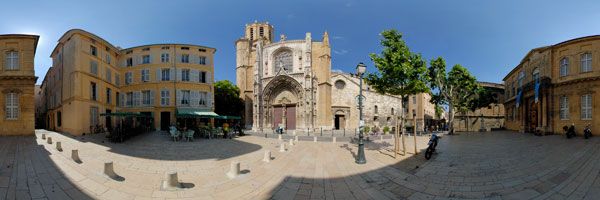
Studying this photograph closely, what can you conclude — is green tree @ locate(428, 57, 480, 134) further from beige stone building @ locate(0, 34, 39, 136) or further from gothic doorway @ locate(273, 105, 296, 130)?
beige stone building @ locate(0, 34, 39, 136)

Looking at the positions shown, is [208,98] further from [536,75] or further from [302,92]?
[536,75]

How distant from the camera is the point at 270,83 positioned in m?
29.0

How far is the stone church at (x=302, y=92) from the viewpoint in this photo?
27203 mm

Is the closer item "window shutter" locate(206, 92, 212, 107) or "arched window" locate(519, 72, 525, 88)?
"arched window" locate(519, 72, 525, 88)

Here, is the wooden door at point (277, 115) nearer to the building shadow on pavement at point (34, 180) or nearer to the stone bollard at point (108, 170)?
the building shadow on pavement at point (34, 180)

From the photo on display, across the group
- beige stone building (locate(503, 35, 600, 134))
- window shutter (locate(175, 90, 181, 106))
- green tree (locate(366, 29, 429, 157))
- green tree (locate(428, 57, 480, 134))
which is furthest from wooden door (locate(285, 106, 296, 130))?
beige stone building (locate(503, 35, 600, 134))

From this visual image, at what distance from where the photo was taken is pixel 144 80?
2159cm

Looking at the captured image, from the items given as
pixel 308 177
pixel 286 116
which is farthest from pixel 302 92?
pixel 308 177

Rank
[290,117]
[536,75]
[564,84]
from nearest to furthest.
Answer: [564,84]
[536,75]
[290,117]

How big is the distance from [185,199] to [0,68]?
20031 millimetres

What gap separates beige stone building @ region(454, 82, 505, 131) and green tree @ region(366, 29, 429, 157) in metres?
24.8

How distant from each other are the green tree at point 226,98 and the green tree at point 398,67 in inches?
994

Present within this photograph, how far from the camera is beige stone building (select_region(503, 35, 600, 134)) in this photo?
14516 mm

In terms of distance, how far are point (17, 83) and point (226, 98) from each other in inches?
738
